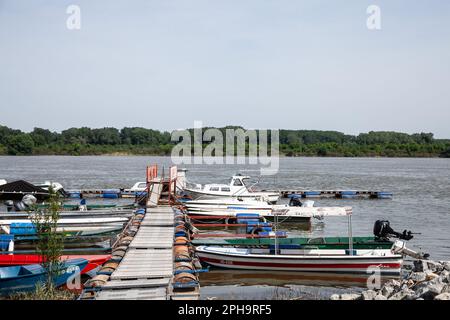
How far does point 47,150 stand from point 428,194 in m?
119

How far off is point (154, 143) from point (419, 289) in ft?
485

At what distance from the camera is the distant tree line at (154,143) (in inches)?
5778

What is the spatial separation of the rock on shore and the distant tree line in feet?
412

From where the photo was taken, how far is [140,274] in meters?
12.7

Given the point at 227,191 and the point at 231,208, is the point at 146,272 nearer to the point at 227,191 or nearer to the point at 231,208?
the point at 231,208

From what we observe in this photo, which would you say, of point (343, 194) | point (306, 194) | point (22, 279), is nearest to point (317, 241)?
point (22, 279)

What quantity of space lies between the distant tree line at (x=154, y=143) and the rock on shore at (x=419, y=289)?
126m

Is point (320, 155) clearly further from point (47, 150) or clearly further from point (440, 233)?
point (440, 233)

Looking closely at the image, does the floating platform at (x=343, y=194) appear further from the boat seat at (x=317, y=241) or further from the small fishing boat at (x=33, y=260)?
the small fishing boat at (x=33, y=260)

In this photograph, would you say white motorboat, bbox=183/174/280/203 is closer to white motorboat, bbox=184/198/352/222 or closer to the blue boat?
white motorboat, bbox=184/198/352/222

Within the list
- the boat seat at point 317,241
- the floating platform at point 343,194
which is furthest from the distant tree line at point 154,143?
the boat seat at point 317,241

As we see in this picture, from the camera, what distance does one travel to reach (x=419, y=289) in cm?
1107
